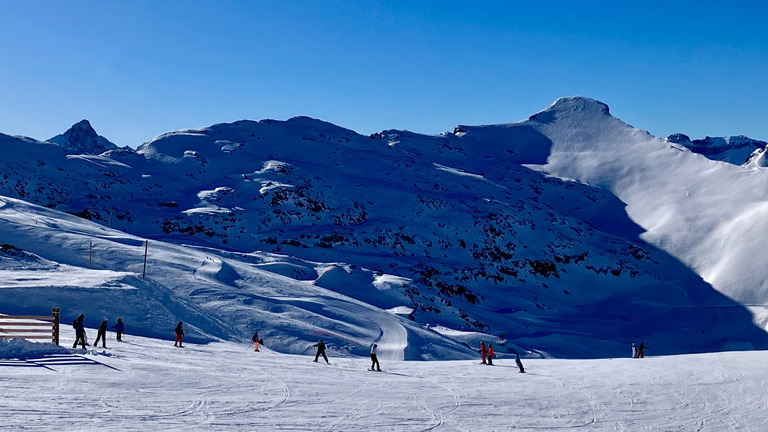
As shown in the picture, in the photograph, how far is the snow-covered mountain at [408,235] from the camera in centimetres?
5334

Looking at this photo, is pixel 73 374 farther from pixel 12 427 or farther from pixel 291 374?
pixel 291 374

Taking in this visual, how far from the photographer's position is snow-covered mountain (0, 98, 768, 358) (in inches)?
2100

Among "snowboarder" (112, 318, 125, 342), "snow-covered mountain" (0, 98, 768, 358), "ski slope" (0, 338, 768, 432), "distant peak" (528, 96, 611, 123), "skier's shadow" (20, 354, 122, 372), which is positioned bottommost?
"ski slope" (0, 338, 768, 432)

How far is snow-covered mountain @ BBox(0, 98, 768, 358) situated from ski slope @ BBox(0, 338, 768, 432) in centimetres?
1466

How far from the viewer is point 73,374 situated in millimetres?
22547

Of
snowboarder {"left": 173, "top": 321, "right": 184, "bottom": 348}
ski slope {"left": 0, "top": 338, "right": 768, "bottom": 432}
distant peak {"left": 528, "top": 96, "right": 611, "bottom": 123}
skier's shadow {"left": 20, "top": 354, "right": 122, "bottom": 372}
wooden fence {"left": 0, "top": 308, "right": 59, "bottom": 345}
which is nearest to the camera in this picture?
ski slope {"left": 0, "top": 338, "right": 768, "bottom": 432}

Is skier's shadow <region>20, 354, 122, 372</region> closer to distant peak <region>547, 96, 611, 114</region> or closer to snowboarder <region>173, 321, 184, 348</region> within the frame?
snowboarder <region>173, 321, 184, 348</region>

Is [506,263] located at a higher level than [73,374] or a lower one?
higher

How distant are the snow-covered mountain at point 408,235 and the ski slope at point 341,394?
14.7m

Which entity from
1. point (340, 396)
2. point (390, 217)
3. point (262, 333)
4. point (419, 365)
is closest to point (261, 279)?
point (262, 333)

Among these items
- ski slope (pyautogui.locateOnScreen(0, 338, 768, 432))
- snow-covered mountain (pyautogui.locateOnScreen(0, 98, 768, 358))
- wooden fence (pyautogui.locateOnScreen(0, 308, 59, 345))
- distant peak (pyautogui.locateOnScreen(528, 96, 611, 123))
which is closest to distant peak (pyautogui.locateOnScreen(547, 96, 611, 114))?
distant peak (pyautogui.locateOnScreen(528, 96, 611, 123))

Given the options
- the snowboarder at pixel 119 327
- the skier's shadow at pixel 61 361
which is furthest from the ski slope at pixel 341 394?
the snowboarder at pixel 119 327

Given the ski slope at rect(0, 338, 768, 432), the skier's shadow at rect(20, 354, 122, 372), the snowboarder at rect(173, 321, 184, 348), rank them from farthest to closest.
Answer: the snowboarder at rect(173, 321, 184, 348), the skier's shadow at rect(20, 354, 122, 372), the ski slope at rect(0, 338, 768, 432)

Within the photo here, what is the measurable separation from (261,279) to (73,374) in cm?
3831
